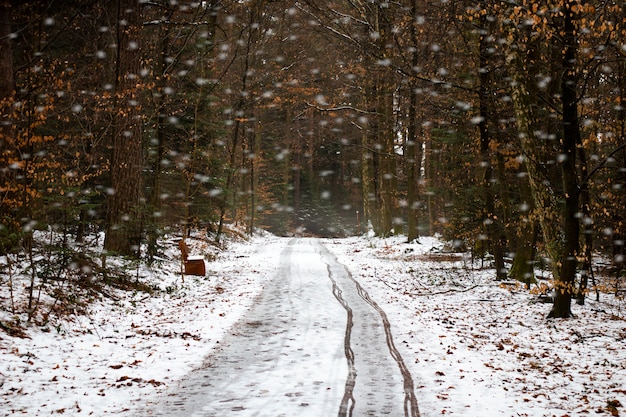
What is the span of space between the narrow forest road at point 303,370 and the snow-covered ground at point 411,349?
298mm

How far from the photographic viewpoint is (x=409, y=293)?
13.6 meters

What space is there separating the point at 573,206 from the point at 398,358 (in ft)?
16.6

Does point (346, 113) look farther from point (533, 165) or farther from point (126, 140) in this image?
point (533, 165)

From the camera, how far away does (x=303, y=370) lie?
674 centimetres

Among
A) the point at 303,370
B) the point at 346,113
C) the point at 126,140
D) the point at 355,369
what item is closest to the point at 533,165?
the point at 355,369

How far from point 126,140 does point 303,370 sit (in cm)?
960

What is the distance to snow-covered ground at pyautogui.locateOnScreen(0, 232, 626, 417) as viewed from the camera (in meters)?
5.79

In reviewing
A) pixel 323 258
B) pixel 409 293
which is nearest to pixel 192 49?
pixel 323 258

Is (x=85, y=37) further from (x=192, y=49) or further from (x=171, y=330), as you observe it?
(x=171, y=330)

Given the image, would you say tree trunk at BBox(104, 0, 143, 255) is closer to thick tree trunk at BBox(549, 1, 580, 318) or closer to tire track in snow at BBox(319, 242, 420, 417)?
tire track in snow at BBox(319, 242, 420, 417)

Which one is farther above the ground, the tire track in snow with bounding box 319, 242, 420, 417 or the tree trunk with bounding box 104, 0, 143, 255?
the tree trunk with bounding box 104, 0, 143, 255

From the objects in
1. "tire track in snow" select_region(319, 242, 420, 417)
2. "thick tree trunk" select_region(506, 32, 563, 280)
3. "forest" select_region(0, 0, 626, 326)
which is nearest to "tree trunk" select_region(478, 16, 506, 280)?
"forest" select_region(0, 0, 626, 326)

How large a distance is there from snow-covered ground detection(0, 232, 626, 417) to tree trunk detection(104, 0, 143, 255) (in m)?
1.36

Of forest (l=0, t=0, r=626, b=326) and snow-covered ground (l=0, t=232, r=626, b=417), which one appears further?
forest (l=0, t=0, r=626, b=326)
